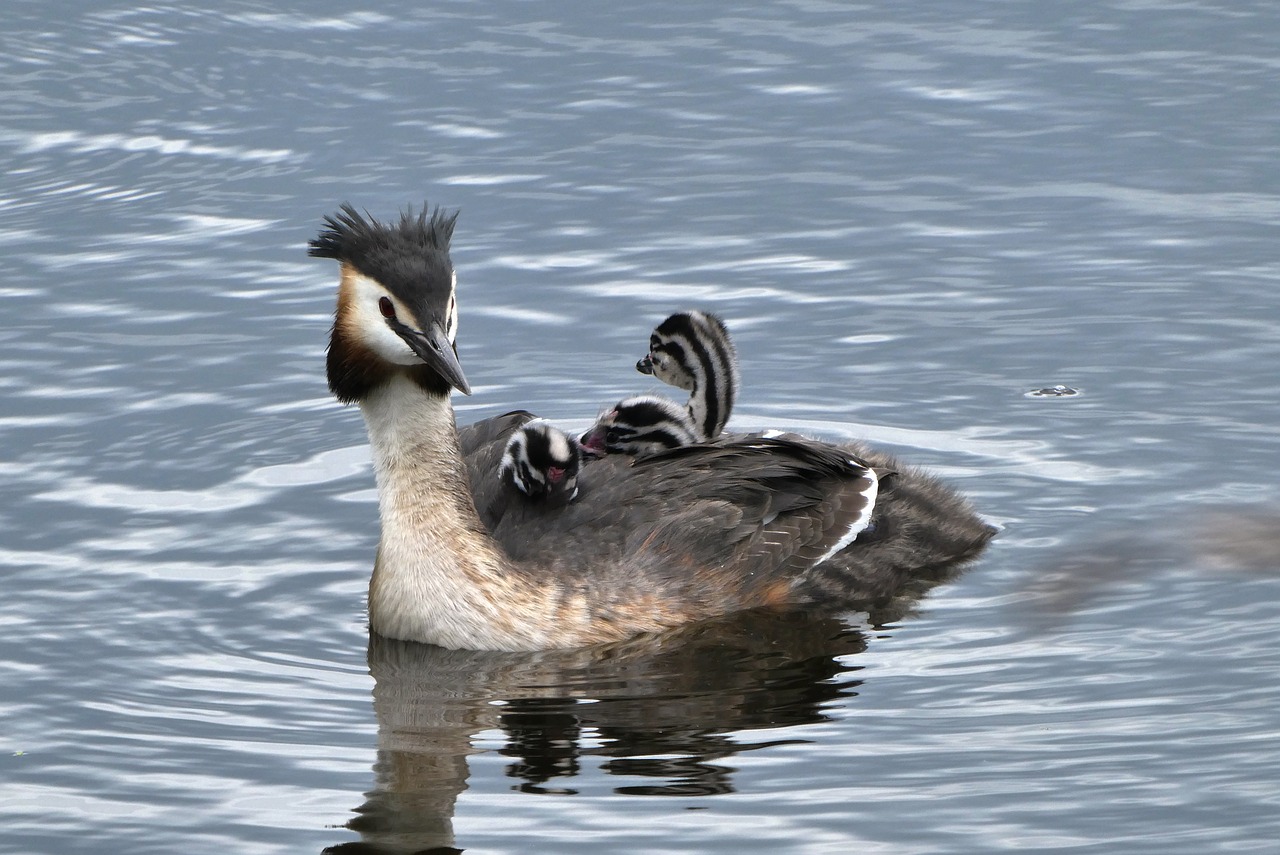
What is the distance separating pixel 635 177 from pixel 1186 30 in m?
4.83

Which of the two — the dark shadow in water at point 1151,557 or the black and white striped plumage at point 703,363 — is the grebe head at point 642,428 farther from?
the dark shadow in water at point 1151,557

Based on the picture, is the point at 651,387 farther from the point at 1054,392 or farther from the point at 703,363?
the point at 1054,392

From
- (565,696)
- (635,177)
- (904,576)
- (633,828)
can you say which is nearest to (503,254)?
(635,177)

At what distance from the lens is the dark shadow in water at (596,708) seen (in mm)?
7504

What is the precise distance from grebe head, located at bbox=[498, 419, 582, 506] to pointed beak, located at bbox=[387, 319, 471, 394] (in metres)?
0.54

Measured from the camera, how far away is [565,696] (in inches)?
330

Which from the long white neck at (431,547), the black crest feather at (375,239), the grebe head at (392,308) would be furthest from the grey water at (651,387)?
the black crest feather at (375,239)

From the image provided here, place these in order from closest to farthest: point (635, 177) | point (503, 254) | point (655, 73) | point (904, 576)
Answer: point (904, 576), point (503, 254), point (635, 177), point (655, 73)

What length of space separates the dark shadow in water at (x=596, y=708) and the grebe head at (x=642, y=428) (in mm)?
1079

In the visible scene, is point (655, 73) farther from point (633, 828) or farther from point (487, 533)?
point (633, 828)

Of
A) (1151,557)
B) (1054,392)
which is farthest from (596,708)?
(1054,392)

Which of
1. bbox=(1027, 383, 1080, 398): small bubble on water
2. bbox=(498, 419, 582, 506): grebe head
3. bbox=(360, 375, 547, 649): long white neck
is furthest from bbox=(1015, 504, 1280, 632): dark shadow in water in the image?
bbox=(360, 375, 547, 649): long white neck

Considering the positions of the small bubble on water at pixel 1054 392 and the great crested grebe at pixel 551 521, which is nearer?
the great crested grebe at pixel 551 521

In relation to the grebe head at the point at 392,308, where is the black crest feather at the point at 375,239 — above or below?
above
